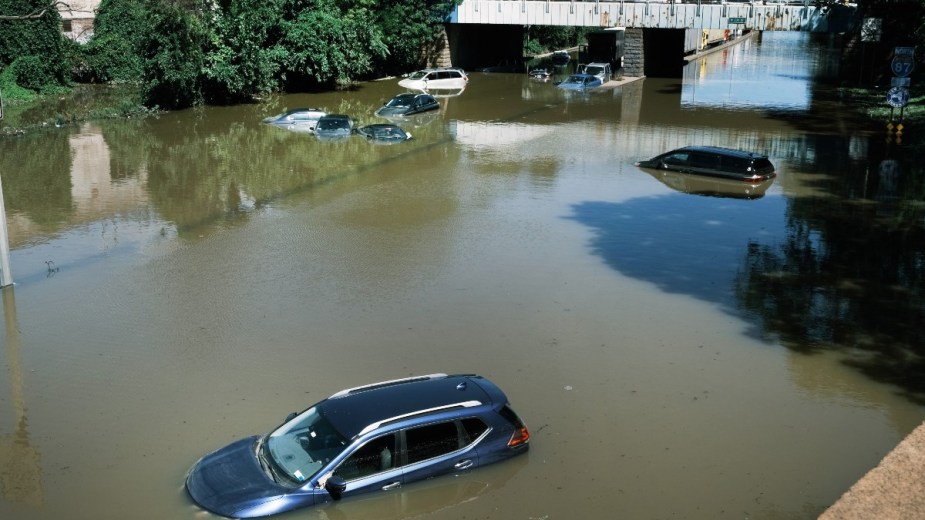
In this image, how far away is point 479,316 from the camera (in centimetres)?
1717

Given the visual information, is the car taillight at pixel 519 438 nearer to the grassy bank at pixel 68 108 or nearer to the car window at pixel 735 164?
the car window at pixel 735 164

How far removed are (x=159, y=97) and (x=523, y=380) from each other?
1349 inches

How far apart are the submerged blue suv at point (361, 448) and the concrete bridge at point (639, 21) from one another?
4818 centimetres

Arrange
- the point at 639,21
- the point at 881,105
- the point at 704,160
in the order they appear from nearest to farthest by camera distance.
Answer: the point at 704,160, the point at 881,105, the point at 639,21

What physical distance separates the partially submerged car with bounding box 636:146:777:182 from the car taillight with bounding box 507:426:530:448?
1914 centimetres

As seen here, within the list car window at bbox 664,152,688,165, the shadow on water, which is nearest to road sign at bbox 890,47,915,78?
the shadow on water

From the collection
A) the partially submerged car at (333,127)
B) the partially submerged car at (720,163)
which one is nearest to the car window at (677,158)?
the partially submerged car at (720,163)

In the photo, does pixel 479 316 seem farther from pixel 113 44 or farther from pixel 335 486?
pixel 113 44

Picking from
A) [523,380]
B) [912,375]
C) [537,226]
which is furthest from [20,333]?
[912,375]

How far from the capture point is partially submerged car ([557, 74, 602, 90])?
54781mm

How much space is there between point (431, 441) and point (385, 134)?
2568 centimetres

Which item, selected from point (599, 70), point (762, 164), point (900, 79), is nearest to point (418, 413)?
point (762, 164)

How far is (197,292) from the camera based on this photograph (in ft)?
60.3

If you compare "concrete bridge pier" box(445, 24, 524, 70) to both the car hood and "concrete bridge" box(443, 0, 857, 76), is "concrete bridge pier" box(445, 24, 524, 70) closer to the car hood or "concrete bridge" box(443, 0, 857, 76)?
"concrete bridge" box(443, 0, 857, 76)
